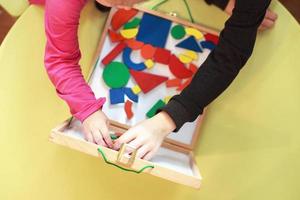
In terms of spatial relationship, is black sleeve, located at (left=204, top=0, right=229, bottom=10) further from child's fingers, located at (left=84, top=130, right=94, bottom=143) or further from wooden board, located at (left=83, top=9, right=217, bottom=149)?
child's fingers, located at (left=84, top=130, right=94, bottom=143)

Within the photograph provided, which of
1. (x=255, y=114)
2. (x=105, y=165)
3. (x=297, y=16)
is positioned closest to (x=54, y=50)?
(x=105, y=165)

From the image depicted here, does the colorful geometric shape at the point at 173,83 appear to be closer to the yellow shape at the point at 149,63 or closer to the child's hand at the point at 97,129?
the yellow shape at the point at 149,63

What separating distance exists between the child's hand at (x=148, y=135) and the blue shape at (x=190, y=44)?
0.24 m

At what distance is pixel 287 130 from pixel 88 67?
45 cm

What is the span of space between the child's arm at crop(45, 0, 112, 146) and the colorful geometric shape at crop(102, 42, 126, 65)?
10cm

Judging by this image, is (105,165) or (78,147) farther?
(105,165)

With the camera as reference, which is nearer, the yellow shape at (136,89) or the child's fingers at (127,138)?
the child's fingers at (127,138)

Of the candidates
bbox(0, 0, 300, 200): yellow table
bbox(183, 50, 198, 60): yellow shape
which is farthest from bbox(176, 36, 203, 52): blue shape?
bbox(0, 0, 300, 200): yellow table

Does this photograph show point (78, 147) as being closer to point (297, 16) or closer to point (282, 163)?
point (282, 163)

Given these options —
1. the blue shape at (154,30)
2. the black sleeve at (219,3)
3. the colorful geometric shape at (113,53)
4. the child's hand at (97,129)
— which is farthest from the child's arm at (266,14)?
the child's hand at (97,129)

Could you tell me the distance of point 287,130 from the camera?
2.90 ft

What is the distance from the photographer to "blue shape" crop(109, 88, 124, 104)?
0.90 m

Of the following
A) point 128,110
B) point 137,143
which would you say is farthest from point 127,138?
point 128,110

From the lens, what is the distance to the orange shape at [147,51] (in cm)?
92
